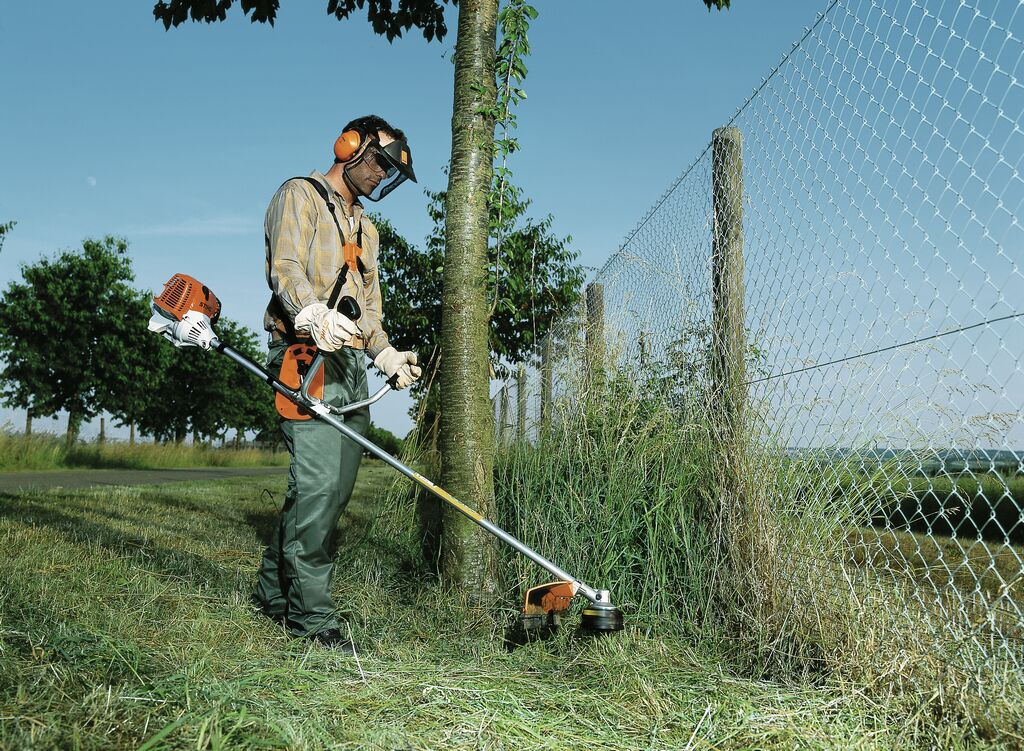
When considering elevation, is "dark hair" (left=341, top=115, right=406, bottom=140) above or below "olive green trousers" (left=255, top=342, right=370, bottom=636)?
above

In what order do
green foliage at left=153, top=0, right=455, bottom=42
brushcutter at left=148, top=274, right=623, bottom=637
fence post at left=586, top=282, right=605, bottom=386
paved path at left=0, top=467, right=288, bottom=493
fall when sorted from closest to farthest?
brushcutter at left=148, top=274, right=623, bottom=637 < fence post at left=586, top=282, right=605, bottom=386 < green foliage at left=153, top=0, right=455, bottom=42 < paved path at left=0, top=467, right=288, bottom=493

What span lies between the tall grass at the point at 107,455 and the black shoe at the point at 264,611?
16.4 m

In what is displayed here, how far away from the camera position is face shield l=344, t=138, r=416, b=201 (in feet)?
11.9

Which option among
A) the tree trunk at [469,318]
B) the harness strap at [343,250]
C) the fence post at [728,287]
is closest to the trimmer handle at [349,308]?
the harness strap at [343,250]

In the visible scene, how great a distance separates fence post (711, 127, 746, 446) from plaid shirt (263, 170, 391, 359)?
62.2 inches

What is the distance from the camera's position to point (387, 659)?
3.12m

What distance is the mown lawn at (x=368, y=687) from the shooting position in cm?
205

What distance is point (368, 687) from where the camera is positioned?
2.53 meters

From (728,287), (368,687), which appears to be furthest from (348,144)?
(368,687)

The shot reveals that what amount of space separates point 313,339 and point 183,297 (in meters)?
0.57

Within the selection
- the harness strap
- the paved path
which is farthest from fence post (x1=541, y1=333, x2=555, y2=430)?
the paved path

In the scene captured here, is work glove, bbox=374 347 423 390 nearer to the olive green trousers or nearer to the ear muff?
the olive green trousers

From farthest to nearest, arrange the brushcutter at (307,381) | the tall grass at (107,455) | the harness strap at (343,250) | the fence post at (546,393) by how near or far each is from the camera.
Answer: the tall grass at (107,455) < the fence post at (546,393) < the harness strap at (343,250) < the brushcutter at (307,381)

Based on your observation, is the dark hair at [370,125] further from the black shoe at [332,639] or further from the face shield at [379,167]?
the black shoe at [332,639]
